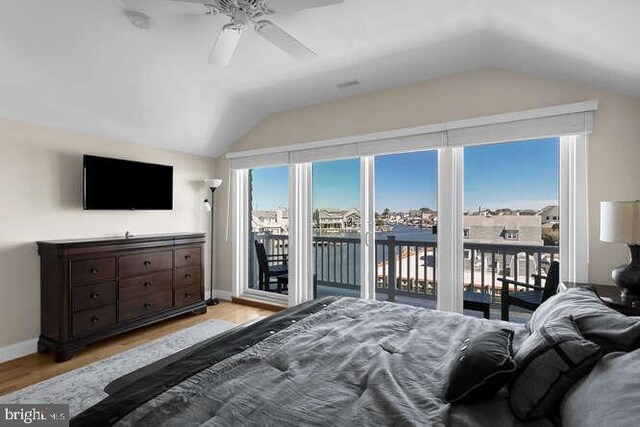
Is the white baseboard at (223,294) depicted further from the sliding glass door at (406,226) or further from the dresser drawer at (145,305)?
the sliding glass door at (406,226)

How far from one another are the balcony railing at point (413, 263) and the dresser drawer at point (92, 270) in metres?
1.95

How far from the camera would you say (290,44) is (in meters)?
2.08

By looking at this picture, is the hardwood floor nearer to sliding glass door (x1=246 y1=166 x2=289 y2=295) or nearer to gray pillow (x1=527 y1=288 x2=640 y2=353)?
sliding glass door (x1=246 y1=166 x2=289 y2=295)

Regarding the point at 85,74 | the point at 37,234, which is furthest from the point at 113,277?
the point at 85,74

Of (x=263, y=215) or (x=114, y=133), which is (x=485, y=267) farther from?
(x=114, y=133)

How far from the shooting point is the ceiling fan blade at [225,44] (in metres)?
1.96

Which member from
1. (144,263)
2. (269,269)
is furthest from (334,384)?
(269,269)

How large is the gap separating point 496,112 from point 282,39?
201 centimetres

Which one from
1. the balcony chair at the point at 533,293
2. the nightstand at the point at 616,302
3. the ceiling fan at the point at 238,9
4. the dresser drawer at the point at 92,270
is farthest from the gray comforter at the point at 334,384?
the dresser drawer at the point at 92,270

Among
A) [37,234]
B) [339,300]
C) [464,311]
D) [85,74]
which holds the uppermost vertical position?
[85,74]

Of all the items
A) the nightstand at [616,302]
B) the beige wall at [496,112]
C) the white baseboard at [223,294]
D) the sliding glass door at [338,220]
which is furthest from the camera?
the white baseboard at [223,294]

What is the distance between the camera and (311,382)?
118 centimetres

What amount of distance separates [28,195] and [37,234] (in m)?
0.37

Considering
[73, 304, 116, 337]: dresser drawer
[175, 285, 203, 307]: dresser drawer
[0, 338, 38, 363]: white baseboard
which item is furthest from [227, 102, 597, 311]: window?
[0, 338, 38, 363]: white baseboard
